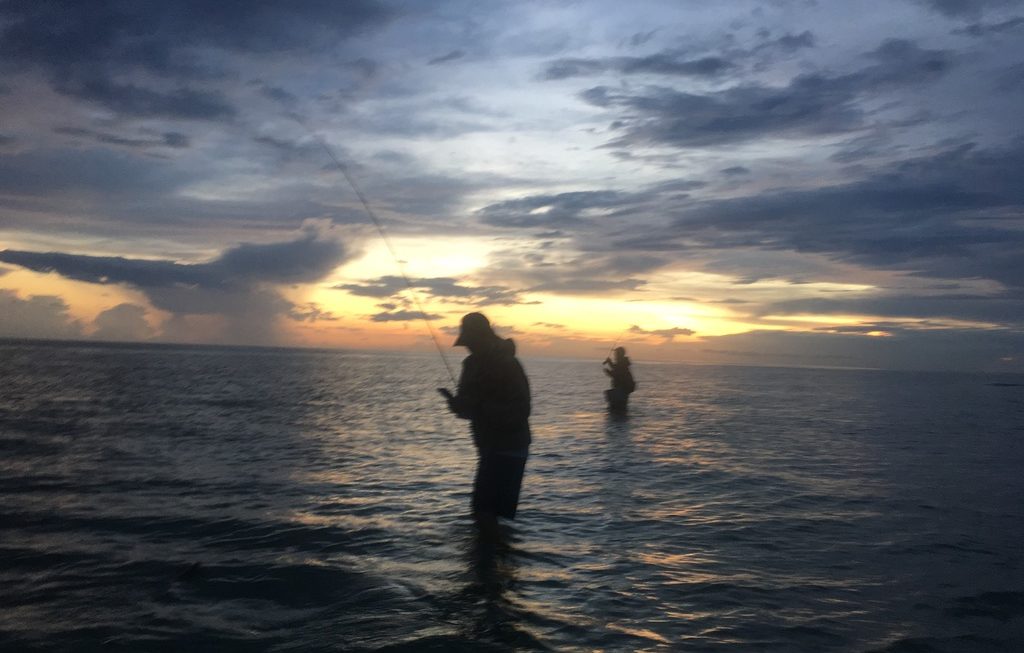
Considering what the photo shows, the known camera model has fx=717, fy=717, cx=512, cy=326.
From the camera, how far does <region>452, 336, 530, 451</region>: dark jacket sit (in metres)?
9.33

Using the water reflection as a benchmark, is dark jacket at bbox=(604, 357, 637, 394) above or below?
above

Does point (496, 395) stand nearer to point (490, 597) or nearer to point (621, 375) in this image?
point (490, 597)

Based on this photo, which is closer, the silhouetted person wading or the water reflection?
the water reflection

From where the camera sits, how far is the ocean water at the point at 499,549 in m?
6.70

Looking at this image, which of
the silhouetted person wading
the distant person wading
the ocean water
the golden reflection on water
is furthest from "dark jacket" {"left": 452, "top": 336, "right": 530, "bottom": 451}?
the distant person wading

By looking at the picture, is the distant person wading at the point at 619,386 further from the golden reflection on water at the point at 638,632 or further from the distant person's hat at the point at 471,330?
the golden reflection on water at the point at 638,632

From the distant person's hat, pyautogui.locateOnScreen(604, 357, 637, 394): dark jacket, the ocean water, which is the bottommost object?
the ocean water

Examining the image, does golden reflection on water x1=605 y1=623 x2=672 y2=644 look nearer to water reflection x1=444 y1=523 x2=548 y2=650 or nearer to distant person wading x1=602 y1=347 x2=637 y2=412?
water reflection x1=444 y1=523 x2=548 y2=650

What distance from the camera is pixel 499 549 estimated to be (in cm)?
950

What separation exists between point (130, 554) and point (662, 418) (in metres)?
26.9

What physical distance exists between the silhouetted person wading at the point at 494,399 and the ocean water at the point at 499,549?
49.0 inches

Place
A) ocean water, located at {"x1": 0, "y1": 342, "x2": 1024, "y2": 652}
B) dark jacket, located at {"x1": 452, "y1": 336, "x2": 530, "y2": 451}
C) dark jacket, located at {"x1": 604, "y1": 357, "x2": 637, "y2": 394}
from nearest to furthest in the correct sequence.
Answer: ocean water, located at {"x1": 0, "y1": 342, "x2": 1024, "y2": 652} < dark jacket, located at {"x1": 452, "y1": 336, "x2": 530, "y2": 451} < dark jacket, located at {"x1": 604, "y1": 357, "x2": 637, "y2": 394}

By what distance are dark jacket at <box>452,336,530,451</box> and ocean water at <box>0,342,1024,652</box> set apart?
60.3 inches

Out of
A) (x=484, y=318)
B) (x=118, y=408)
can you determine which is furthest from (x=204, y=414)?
(x=484, y=318)
